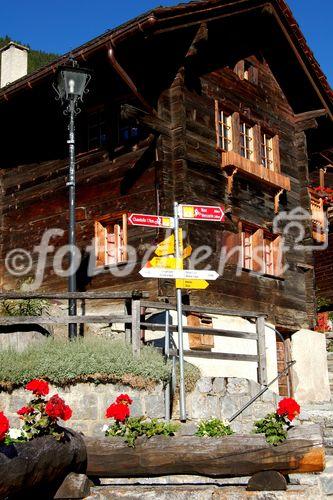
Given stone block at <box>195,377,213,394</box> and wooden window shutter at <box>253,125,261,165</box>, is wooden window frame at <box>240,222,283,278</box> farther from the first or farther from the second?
stone block at <box>195,377,213,394</box>

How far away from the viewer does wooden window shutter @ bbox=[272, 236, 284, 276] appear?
17250mm

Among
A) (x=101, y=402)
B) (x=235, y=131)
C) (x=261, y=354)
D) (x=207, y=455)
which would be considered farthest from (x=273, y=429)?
(x=235, y=131)

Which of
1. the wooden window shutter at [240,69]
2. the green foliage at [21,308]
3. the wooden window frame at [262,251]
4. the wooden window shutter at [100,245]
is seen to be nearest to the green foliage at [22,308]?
the green foliage at [21,308]

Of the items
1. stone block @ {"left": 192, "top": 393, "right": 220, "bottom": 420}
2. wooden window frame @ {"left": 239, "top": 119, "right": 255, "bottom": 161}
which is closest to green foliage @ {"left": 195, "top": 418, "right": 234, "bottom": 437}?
stone block @ {"left": 192, "top": 393, "right": 220, "bottom": 420}

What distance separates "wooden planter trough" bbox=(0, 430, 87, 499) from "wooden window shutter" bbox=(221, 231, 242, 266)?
8176 millimetres

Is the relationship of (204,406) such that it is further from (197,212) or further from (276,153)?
(276,153)

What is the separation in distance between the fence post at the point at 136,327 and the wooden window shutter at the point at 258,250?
21.2ft

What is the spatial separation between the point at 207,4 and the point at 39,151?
5316mm

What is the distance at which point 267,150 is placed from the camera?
17984 mm

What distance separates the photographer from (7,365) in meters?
10.1

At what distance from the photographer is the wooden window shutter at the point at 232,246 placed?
15.6 meters

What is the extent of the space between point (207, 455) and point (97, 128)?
10.3 meters

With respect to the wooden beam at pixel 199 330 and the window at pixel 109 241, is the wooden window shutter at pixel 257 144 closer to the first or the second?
the window at pixel 109 241

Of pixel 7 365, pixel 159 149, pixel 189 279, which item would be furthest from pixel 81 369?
pixel 159 149
